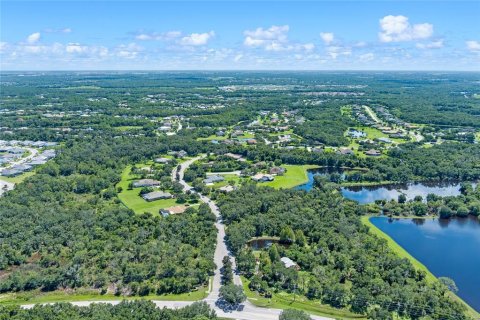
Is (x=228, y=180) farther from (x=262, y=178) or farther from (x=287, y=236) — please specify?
(x=287, y=236)

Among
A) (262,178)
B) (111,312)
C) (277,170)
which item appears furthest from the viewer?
(277,170)

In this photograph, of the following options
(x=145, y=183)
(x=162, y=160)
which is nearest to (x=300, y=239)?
(x=145, y=183)

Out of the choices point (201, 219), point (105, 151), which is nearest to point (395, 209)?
point (201, 219)

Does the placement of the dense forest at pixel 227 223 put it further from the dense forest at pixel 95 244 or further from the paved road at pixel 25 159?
the paved road at pixel 25 159

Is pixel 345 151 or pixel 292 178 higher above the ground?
pixel 345 151

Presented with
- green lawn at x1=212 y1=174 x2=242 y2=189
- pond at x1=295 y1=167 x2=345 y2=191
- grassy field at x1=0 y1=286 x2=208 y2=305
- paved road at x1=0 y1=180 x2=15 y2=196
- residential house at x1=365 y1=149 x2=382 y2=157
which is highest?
residential house at x1=365 y1=149 x2=382 y2=157

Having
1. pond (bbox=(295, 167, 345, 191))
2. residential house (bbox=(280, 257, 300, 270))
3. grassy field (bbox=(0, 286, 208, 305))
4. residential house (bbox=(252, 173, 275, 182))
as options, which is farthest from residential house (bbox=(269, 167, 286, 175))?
grassy field (bbox=(0, 286, 208, 305))

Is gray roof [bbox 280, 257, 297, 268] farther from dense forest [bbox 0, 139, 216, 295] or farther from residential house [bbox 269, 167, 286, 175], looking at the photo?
residential house [bbox 269, 167, 286, 175]
